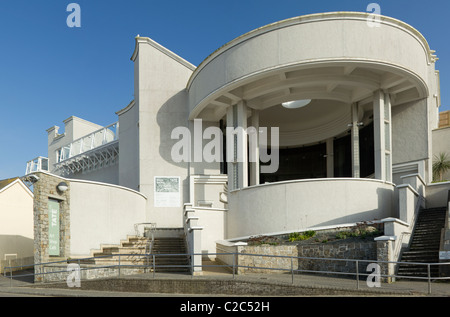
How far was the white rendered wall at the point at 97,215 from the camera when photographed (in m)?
17.4

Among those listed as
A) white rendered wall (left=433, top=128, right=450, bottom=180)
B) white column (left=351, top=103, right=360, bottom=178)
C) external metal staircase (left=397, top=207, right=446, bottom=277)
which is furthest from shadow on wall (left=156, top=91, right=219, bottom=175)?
external metal staircase (left=397, top=207, right=446, bottom=277)

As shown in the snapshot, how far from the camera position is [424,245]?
47.8ft

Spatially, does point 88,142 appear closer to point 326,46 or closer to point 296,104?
point 296,104

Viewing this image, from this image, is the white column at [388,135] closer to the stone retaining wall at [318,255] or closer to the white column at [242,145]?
the stone retaining wall at [318,255]

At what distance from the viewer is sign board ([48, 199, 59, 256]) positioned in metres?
16.0

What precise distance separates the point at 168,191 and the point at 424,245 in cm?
1327

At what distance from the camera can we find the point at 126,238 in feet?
65.5

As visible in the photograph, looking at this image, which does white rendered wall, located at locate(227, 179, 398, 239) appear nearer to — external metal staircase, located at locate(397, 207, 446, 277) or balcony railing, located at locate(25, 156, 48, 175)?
external metal staircase, located at locate(397, 207, 446, 277)

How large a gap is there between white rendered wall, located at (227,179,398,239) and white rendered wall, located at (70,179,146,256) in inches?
224

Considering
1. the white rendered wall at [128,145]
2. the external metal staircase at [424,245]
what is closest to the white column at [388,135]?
the external metal staircase at [424,245]
